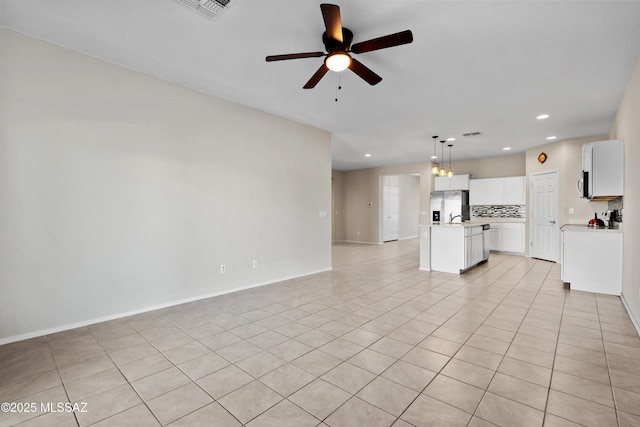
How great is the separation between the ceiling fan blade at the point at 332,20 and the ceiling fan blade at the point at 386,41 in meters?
0.18

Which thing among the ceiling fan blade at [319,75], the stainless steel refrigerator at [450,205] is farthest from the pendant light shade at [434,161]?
the ceiling fan blade at [319,75]

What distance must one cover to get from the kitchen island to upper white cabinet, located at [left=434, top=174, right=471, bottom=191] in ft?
9.57

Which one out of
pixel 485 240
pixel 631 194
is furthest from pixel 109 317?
pixel 485 240

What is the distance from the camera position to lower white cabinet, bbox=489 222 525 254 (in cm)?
773

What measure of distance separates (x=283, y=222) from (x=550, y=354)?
3766mm

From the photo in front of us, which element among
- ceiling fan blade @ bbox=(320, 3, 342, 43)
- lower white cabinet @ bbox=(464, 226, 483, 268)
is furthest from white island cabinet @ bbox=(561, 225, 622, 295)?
ceiling fan blade @ bbox=(320, 3, 342, 43)

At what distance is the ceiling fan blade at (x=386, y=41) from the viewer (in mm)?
2078

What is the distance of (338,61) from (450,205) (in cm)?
735

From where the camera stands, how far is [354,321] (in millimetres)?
3168

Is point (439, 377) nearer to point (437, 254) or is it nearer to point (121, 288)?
point (121, 288)

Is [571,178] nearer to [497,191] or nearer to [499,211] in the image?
[497,191]

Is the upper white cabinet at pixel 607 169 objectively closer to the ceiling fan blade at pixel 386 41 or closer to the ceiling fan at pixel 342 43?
the ceiling fan at pixel 342 43

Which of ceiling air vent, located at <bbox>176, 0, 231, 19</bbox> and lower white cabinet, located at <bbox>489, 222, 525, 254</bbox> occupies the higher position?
ceiling air vent, located at <bbox>176, 0, 231, 19</bbox>

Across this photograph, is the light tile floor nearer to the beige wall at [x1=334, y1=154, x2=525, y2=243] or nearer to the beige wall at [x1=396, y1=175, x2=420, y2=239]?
the beige wall at [x1=334, y1=154, x2=525, y2=243]
